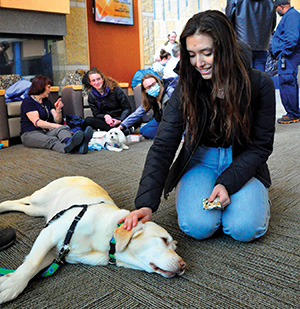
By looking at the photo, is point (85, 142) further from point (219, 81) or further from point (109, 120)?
point (219, 81)

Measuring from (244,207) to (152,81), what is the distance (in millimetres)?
2427

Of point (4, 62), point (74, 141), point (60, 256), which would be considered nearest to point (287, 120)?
point (74, 141)

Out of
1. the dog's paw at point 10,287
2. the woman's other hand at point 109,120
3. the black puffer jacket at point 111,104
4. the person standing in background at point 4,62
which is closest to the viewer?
the dog's paw at point 10,287

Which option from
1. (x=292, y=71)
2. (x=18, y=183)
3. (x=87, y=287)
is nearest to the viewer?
(x=87, y=287)

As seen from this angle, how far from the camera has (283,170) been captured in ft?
8.38

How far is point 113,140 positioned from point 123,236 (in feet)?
8.54

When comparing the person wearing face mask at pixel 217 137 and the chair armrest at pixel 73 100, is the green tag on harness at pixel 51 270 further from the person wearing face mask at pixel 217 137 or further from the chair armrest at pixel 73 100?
the chair armrest at pixel 73 100

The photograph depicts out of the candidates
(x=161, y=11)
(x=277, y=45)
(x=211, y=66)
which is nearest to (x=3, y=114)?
(x=211, y=66)

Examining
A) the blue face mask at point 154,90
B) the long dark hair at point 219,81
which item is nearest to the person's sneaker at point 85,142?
the blue face mask at point 154,90

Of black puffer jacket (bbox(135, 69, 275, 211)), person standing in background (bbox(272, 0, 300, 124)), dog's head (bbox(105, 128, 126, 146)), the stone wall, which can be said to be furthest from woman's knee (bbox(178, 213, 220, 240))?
the stone wall

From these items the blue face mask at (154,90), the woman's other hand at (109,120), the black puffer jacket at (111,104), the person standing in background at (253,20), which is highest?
the person standing in background at (253,20)

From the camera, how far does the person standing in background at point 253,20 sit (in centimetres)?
423

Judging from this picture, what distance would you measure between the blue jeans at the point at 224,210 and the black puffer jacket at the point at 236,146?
0.05 metres

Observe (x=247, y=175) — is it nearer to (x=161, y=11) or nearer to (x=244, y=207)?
(x=244, y=207)
